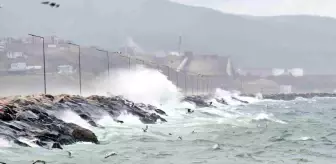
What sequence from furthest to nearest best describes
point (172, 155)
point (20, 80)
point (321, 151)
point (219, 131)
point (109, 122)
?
point (20, 80)
point (109, 122)
point (219, 131)
point (321, 151)
point (172, 155)

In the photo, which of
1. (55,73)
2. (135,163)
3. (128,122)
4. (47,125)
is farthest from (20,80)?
(135,163)

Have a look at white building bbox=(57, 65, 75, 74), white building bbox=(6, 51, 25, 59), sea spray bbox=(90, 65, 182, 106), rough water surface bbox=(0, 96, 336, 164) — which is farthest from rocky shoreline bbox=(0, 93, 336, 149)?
white building bbox=(6, 51, 25, 59)

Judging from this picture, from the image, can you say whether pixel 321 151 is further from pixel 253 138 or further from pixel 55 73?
pixel 55 73

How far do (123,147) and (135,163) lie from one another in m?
5.21

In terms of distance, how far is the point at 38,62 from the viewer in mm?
186375

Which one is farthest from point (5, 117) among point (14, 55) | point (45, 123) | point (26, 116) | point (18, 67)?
point (14, 55)

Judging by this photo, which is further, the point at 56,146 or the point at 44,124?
the point at 44,124

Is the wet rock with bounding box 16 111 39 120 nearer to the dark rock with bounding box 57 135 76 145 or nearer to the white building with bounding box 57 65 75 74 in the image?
the dark rock with bounding box 57 135 76 145

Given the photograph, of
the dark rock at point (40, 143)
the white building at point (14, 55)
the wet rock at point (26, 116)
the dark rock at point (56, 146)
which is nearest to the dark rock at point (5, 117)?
the wet rock at point (26, 116)

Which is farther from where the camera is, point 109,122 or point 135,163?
point 109,122

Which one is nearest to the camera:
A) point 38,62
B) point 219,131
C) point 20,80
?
point 219,131

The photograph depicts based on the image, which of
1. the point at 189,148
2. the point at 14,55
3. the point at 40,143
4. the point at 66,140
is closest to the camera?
the point at 40,143

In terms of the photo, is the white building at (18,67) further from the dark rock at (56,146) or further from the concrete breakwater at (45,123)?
the dark rock at (56,146)

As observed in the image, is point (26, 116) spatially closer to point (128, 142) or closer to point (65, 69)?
point (128, 142)
